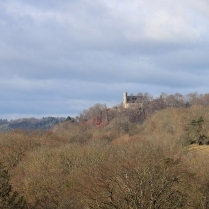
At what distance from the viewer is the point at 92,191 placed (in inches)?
990

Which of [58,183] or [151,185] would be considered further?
[58,183]

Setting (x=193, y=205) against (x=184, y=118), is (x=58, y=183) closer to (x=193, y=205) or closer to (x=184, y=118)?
(x=193, y=205)

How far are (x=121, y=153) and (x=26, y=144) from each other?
1510 cm

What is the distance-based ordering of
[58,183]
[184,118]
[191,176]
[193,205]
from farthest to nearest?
1. [184,118]
2. [58,183]
3. [191,176]
4. [193,205]

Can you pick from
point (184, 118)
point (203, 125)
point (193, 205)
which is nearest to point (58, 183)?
point (193, 205)

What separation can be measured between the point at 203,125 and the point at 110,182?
47.5 meters

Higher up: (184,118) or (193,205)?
(184,118)

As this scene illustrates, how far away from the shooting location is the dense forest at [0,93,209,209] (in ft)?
66.5

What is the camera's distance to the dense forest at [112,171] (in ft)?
66.5

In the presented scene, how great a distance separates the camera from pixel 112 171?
94.6 feet

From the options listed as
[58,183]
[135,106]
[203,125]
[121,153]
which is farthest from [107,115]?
[58,183]

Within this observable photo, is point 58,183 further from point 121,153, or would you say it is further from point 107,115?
point 107,115

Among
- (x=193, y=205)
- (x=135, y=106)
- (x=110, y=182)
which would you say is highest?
(x=135, y=106)

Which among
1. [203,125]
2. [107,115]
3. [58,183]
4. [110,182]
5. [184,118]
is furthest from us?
[107,115]
